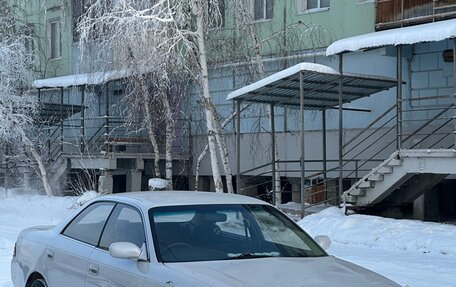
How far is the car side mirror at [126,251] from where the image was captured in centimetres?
498

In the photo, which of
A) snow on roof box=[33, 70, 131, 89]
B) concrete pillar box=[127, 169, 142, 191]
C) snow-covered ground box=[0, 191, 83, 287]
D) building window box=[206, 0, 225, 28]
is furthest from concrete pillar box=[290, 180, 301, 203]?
snow-covered ground box=[0, 191, 83, 287]

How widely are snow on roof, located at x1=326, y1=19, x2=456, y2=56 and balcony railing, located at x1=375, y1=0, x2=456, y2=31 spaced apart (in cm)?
76

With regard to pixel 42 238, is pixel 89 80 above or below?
above

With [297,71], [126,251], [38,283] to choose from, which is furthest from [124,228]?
[297,71]

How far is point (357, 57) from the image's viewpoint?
1706 cm

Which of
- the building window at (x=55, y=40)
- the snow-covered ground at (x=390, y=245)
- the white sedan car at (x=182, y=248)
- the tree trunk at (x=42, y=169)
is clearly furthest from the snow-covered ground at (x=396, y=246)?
the building window at (x=55, y=40)

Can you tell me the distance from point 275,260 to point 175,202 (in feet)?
3.28

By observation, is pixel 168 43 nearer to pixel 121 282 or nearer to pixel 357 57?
pixel 357 57

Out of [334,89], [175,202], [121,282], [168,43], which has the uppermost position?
[168,43]

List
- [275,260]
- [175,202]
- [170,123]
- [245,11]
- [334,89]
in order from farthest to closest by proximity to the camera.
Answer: [170,123] < [245,11] < [334,89] < [175,202] < [275,260]

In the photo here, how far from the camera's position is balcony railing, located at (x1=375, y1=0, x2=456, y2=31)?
1411 cm

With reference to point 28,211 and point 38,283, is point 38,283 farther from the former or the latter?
point 28,211

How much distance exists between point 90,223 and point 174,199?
905mm

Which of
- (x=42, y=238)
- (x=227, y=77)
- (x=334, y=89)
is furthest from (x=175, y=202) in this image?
(x=227, y=77)
